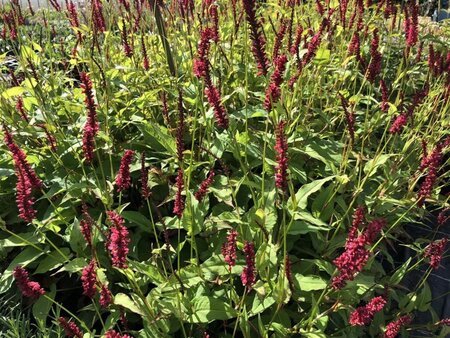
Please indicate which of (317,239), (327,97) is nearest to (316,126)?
(327,97)

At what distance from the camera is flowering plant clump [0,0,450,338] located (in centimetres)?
146

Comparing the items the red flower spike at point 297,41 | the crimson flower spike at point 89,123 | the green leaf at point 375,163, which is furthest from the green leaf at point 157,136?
the green leaf at point 375,163

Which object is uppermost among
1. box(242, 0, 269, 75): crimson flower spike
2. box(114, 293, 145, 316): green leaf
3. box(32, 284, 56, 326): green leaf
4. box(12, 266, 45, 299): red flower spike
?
box(242, 0, 269, 75): crimson flower spike

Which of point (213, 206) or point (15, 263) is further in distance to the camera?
point (213, 206)

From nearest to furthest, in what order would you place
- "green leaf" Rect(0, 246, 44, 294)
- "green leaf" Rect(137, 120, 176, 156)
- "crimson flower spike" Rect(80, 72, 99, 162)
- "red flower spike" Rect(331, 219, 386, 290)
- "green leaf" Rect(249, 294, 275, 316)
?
"red flower spike" Rect(331, 219, 386, 290) → "crimson flower spike" Rect(80, 72, 99, 162) → "green leaf" Rect(249, 294, 275, 316) → "green leaf" Rect(0, 246, 44, 294) → "green leaf" Rect(137, 120, 176, 156)

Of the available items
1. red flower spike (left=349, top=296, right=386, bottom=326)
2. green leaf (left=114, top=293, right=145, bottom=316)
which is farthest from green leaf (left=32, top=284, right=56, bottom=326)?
red flower spike (left=349, top=296, right=386, bottom=326)

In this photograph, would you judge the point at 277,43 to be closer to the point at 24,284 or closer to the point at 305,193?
the point at 305,193

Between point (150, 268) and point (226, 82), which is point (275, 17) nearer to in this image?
point (226, 82)

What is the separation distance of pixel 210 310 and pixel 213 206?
53 centimetres

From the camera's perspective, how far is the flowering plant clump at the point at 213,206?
57.3 inches

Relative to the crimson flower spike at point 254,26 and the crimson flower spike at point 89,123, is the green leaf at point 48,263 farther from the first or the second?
the crimson flower spike at point 254,26

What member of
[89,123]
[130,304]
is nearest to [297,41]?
[89,123]

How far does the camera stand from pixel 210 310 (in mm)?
1560

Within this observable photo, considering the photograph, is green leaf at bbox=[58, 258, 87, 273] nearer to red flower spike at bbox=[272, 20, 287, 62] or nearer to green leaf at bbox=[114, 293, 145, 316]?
green leaf at bbox=[114, 293, 145, 316]
